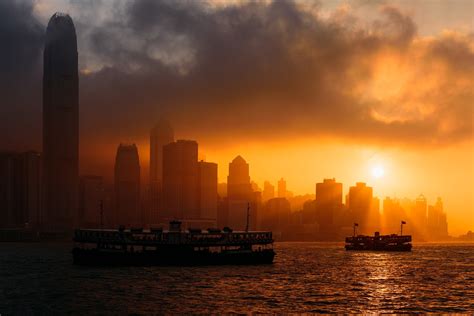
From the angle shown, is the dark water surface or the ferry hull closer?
the dark water surface

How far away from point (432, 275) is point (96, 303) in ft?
309

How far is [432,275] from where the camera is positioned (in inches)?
6265

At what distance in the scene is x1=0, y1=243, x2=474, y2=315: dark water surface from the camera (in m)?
94.9

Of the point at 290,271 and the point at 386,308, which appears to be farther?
the point at 290,271

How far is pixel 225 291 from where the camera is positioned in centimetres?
11256

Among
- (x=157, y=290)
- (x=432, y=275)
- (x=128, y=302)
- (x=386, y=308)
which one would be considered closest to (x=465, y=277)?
(x=432, y=275)

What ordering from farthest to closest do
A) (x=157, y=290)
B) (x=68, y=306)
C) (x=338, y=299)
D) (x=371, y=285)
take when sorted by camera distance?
(x=371, y=285)
(x=157, y=290)
(x=338, y=299)
(x=68, y=306)

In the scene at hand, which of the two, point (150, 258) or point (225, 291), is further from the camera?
point (150, 258)

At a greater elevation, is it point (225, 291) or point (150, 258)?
point (150, 258)

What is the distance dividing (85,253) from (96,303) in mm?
67117

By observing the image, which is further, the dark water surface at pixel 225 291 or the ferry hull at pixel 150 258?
the ferry hull at pixel 150 258

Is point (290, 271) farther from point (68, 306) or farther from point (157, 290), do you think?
point (68, 306)

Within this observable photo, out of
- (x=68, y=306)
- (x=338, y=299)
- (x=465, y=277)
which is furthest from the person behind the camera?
(x=465, y=277)

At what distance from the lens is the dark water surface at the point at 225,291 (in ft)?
311
